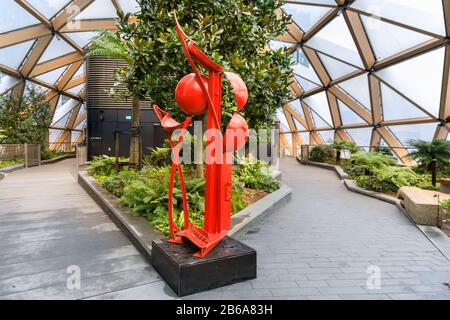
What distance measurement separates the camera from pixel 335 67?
19594mm

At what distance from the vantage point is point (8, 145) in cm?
1719

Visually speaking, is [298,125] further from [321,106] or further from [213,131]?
[213,131]

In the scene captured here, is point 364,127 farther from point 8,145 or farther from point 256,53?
point 8,145

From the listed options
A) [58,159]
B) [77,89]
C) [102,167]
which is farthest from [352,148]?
[77,89]

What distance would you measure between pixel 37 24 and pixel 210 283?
706 inches

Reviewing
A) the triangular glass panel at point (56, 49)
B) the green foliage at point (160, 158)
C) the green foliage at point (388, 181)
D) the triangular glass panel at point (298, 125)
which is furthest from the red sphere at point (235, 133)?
the triangular glass panel at point (298, 125)

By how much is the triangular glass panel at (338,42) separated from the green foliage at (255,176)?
9.63m

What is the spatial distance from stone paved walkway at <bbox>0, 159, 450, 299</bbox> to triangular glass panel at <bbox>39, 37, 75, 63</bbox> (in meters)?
14.5

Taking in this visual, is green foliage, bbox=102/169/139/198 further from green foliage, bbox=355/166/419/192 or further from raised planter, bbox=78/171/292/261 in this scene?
green foliage, bbox=355/166/419/192

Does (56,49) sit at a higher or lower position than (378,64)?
higher

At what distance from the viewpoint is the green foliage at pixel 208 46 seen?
5711 mm

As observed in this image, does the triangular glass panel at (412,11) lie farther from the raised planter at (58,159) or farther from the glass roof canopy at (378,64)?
the raised planter at (58,159)

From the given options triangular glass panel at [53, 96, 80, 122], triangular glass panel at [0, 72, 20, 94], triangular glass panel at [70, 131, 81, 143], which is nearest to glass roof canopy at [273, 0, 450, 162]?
triangular glass panel at [0, 72, 20, 94]

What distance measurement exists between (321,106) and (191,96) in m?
23.6
